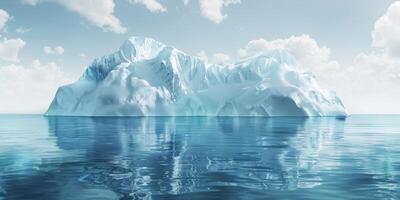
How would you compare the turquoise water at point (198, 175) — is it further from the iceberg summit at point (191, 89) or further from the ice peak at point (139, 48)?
the ice peak at point (139, 48)

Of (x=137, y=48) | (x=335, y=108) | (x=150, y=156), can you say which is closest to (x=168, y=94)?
(x=137, y=48)

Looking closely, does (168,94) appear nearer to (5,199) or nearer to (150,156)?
(150,156)

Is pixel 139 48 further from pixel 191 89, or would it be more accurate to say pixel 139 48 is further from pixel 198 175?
pixel 198 175

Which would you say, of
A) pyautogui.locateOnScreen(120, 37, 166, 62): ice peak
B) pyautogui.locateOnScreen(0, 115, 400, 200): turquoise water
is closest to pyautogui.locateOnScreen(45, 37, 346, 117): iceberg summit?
pyautogui.locateOnScreen(120, 37, 166, 62): ice peak

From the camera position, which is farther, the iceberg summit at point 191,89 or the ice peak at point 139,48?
the ice peak at point 139,48

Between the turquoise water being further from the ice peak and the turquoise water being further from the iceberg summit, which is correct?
the ice peak

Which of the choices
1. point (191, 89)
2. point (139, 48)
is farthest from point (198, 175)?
point (139, 48)

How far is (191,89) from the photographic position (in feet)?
497

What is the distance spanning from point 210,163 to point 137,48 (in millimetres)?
151508

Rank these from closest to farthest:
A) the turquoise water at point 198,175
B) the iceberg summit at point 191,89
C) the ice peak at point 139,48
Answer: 1. the turquoise water at point 198,175
2. the iceberg summit at point 191,89
3. the ice peak at point 139,48

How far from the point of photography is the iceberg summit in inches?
5138

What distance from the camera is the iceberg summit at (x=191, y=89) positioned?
130500mm

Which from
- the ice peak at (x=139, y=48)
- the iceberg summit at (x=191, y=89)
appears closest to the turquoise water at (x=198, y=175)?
the iceberg summit at (x=191, y=89)

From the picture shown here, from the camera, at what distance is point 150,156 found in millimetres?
25375
